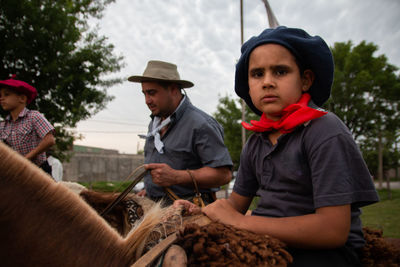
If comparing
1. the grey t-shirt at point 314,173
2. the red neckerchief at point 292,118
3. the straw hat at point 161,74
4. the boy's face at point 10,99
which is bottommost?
the grey t-shirt at point 314,173

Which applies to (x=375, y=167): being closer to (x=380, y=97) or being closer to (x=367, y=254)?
(x=380, y=97)

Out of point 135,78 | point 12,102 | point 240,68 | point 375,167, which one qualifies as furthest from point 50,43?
point 375,167

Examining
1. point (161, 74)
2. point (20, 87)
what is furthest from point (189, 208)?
point (20, 87)

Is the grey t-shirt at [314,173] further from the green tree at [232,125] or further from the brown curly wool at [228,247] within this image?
the green tree at [232,125]

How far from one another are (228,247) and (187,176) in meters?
1.60

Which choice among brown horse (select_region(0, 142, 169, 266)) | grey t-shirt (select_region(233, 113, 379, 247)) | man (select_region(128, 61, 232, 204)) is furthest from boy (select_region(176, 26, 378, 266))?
man (select_region(128, 61, 232, 204))

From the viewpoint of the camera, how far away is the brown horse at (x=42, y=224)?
3.43 ft

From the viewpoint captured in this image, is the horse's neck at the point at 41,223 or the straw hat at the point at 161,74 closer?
the horse's neck at the point at 41,223

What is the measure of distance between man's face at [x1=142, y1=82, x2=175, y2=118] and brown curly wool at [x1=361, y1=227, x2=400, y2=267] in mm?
2129

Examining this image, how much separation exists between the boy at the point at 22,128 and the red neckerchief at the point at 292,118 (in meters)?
3.09

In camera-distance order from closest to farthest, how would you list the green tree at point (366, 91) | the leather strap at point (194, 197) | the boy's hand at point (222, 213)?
the boy's hand at point (222, 213), the leather strap at point (194, 197), the green tree at point (366, 91)

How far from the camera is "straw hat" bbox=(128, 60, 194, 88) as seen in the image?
297 cm

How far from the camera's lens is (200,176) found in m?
2.63

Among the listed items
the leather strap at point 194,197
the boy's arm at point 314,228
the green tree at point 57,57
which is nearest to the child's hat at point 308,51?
the boy's arm at point 314,228
